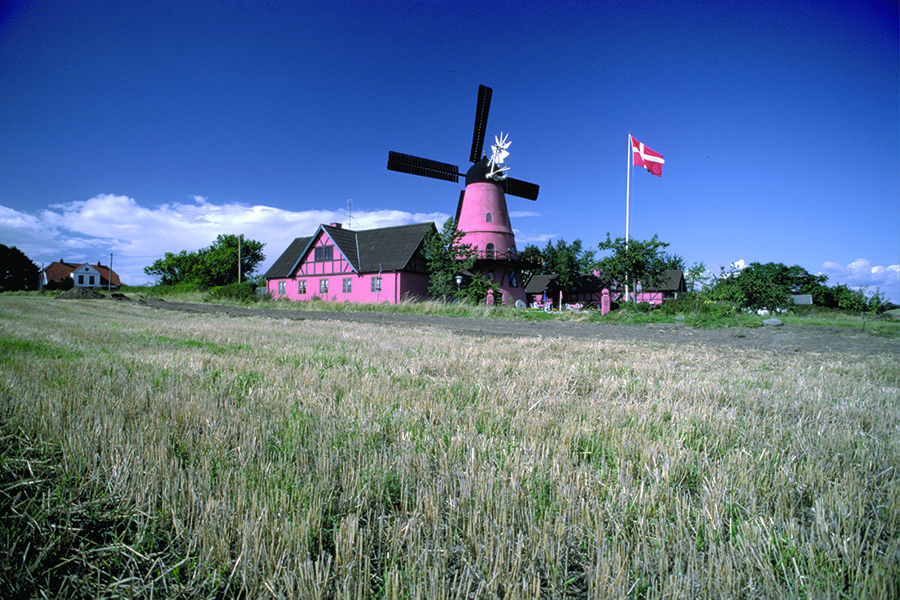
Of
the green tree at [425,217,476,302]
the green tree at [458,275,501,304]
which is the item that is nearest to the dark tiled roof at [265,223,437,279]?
the green tree at [425,217,476,302]

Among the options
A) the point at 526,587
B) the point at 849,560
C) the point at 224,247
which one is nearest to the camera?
Answer: the point at 526,587

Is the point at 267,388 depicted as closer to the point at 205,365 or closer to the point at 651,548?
the point at 205,365

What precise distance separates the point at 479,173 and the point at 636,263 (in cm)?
1552

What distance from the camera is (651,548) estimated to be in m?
1.69

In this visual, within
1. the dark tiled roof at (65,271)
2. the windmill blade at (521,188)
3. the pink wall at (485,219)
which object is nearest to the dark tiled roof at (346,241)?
the pink wall at (485,219)

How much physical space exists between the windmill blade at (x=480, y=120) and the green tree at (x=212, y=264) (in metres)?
40.4

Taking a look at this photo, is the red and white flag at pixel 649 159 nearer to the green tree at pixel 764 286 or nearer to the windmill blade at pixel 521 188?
the green tree at pixel 764 286

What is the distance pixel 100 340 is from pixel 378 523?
7.58 metres

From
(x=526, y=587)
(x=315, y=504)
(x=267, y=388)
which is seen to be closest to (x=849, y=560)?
(x=526, y=587)

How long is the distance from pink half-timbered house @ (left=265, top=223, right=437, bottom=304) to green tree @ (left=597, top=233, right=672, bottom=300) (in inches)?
628

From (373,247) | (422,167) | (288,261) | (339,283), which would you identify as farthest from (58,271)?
(422,167)

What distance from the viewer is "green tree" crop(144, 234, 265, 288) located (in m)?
63.2

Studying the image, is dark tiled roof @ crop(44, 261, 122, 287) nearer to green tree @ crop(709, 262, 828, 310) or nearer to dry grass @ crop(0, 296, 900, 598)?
dry grass @ crop(0, 296, 900, 598)

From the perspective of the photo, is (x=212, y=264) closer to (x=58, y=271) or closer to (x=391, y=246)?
(x=58, y=271)
